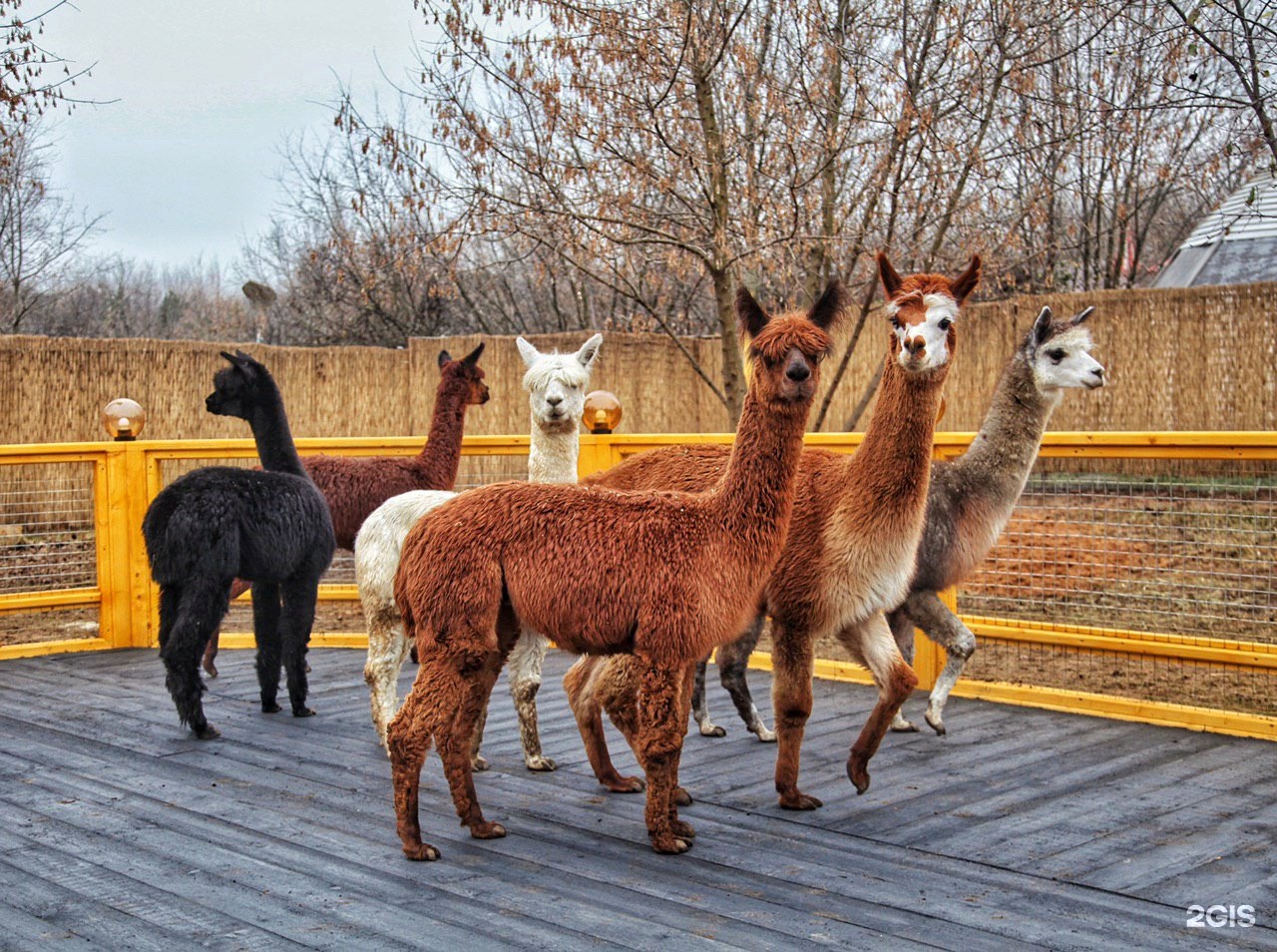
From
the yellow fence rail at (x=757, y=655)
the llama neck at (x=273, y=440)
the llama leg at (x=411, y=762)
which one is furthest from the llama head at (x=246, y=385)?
the llama leg at (x=411, y=762)

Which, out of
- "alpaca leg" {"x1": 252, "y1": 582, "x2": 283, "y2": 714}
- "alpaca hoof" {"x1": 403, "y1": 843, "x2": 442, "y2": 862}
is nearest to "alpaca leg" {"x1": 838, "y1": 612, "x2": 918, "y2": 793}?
"alpaca hoof" {"x1": 403, "y1": 843, "x2": 442, "y2": 862}

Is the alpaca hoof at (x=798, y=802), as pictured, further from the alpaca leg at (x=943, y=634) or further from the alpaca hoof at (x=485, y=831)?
the alpaca leg at (x=943, y=634)

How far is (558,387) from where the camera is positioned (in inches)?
231

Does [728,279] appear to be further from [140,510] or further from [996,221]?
[140,510]

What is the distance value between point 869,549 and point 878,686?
55cm

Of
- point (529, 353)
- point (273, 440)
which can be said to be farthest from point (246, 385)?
point (529, 353)

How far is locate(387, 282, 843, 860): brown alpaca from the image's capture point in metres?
4.22

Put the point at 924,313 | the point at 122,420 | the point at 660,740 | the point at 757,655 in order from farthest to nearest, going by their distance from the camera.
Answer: the point at 122,420 → the point at 757,655 → the point at 924,313 → the point at 660,740

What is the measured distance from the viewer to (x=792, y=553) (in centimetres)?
504

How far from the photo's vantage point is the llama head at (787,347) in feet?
14.2

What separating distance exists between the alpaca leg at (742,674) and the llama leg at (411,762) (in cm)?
194

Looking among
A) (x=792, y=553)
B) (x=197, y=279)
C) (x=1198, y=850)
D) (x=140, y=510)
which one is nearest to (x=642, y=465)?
(x=792, y=553)

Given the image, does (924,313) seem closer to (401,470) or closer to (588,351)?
(588,351)

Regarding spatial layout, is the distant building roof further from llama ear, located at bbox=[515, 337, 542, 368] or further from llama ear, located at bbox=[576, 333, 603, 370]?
llama ear, located at bbox=[515, 337, 542, 368]
